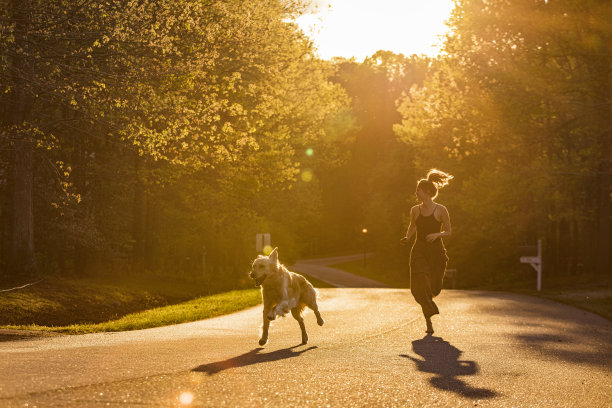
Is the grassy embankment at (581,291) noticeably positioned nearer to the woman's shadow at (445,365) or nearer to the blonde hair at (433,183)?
the blonde hair at (433,183)

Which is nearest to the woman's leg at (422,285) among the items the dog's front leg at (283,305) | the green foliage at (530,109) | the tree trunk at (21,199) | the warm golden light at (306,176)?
the dog's front leg at (283,305)

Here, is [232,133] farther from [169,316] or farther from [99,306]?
[169,316]

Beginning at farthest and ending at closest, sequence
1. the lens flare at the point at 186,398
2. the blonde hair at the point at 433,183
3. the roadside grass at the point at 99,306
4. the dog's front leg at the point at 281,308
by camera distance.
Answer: the roadside grass at the point at 99,306 < the blonde hair at the point at 433,183 < the dog's front leg at the point at 281,308 < the lens flare at the point at 186,398

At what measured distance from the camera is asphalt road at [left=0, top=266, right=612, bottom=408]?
7070 mm

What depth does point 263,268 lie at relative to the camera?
10.7 meters

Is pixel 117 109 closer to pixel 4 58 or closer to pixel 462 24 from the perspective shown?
pixel 4 58

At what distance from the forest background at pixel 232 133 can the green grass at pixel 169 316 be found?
3.52 meters

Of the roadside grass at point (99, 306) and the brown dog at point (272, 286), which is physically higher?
the brown dog at point (272, 286)

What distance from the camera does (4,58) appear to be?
16.0 metres

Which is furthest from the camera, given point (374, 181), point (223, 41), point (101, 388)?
point (374, 181)

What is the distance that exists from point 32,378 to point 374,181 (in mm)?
60946

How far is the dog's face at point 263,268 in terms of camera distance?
1063 centimetres

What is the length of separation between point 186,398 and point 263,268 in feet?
12.9

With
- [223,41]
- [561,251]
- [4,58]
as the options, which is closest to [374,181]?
[561,251]
